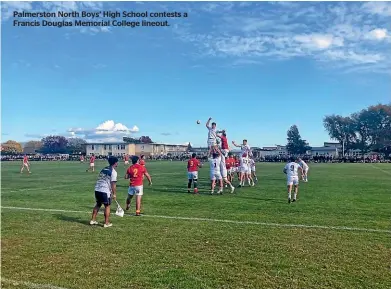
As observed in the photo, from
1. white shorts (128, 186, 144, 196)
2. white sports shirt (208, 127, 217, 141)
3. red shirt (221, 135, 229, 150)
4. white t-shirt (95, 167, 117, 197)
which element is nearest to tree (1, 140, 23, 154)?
red shirt (221, 135, 229, 150)

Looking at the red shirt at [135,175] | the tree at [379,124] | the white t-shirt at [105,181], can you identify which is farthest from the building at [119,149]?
the white t-shirt at [105,181]

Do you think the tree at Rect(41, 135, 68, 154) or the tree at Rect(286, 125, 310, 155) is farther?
the tree at Rect(41, 135, 68, 154)

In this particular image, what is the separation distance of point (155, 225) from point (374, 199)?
9.27 m

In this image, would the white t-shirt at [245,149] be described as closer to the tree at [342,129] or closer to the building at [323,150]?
the tree at [342,129]

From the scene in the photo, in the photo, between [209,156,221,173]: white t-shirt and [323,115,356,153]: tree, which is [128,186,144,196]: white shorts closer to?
[209,156,221,173]: white t-shirt

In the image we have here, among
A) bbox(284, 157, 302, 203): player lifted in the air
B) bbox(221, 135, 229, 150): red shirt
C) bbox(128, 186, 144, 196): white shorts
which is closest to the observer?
bbox(128, 186, 144, 196): white shorts

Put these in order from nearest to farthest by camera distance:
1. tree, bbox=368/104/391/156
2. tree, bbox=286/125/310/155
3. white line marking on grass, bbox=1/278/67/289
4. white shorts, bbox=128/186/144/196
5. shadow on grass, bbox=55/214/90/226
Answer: white line marking on grass, bbox=1/278/67/289 → shadow on grass, bbox=55/214/90/226 → white shorts, bbox=128/186/144/196 → tree, bbox=368/104/391/156 → tree, bbox=286/125/310/155

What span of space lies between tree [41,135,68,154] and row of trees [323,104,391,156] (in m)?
104

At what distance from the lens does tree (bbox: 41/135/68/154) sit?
519 ft

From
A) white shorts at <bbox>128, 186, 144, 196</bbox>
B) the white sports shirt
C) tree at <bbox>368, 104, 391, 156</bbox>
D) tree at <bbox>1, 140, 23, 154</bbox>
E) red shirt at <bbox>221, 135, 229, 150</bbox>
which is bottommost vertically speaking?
white shorts at <bbox>128, 186, 144, 196</bbox>

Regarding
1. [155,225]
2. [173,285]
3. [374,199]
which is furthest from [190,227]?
[374,199]

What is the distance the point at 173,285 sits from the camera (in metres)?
5.58

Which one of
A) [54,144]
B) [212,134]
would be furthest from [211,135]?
[54,144]

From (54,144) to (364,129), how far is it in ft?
390
